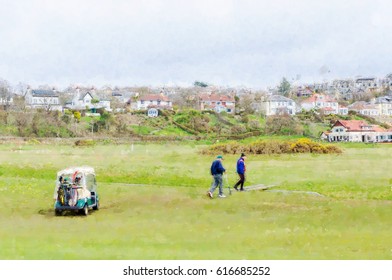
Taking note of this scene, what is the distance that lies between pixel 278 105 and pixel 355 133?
466 centimetres

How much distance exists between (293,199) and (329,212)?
2325 mm

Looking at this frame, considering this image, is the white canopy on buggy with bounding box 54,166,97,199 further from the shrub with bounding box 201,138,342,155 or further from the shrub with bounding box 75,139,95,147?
the shrub with bounding box 201,138,342,155

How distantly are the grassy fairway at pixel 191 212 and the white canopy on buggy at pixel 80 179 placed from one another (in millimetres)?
629

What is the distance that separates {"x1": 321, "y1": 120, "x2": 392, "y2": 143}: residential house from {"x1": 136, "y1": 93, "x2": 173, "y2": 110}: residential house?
816 centimetres

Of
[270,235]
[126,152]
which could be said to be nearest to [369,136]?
[126,152]

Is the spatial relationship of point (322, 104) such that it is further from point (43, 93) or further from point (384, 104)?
point (43, 93)

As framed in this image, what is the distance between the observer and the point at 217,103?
1387 inches

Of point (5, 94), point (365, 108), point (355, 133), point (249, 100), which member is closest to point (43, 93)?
point (5, 94)

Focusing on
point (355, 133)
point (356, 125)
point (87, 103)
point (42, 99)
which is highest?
point (42, 99)

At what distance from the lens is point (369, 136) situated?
106ft

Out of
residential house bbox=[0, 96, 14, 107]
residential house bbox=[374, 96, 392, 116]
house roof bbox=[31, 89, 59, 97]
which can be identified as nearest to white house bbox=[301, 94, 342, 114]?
residential house bbox=[374, 96, 392, 116]

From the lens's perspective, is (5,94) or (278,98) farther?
(278,98)

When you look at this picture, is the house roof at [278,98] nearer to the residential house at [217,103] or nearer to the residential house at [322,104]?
the residential house at [322,104]

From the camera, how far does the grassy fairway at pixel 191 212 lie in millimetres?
11734
